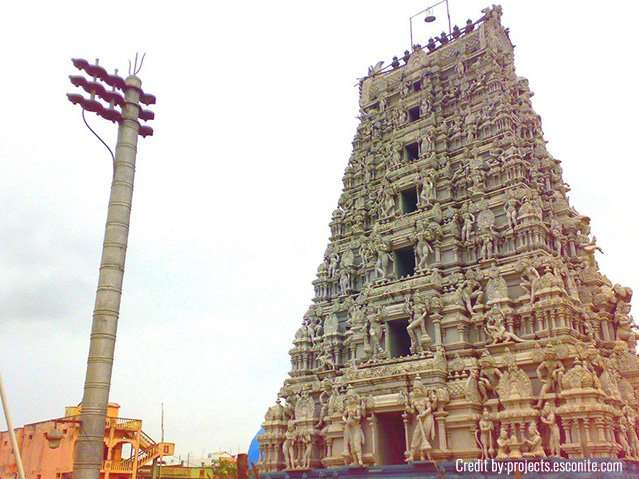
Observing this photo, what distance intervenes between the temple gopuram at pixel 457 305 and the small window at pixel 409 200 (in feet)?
0.23

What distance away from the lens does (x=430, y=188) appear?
25.9 metres

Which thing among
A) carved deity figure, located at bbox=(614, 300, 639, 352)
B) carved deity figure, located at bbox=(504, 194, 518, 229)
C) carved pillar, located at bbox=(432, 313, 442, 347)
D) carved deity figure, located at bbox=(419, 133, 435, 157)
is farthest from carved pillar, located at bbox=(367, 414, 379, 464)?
carved deity figure, located at bbox=(419, 133, 435, 157)

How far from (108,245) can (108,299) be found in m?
1.48

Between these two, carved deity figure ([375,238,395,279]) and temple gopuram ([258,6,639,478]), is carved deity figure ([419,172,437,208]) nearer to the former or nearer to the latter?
temple gopuram ([258,6,639,478])

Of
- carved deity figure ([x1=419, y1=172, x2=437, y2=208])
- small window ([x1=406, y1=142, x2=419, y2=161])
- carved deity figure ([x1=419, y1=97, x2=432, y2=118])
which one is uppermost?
carved deity figure ([x1=419, y1=97, x2=432, y2=118])

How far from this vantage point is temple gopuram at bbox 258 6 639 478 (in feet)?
62.3

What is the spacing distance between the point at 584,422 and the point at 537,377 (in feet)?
7.23

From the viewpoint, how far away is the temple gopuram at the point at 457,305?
19.0 metres

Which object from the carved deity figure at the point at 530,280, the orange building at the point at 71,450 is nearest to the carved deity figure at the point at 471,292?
the carved deity figure at the point at 530,280

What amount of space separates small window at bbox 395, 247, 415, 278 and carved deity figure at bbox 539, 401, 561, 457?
9071 mm

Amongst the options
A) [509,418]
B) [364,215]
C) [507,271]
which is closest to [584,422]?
[509,418]

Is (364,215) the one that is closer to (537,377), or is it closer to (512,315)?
(512,315)

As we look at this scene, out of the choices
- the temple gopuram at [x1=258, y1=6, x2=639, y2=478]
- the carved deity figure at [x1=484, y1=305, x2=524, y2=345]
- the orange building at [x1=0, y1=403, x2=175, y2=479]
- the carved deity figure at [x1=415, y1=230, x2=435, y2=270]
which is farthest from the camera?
the orange building at [x1=0, y1=403, x2=175, y2=479]

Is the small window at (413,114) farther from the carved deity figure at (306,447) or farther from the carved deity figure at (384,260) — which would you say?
the carved deity figure at (306,447)
